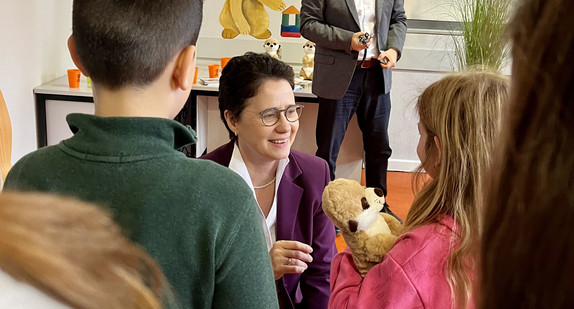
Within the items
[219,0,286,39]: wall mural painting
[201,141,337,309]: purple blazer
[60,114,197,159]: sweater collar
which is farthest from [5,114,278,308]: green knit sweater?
[219,0,286,39]: wall mural painting

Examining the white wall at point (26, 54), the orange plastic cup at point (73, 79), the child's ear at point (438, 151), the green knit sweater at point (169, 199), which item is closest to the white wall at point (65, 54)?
the white wall at point (26, 54)

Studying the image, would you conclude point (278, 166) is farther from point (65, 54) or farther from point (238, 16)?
point (65, 54)

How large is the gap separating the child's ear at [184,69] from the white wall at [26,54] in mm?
2443

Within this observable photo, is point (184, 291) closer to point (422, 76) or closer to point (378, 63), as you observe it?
point (378, 63)

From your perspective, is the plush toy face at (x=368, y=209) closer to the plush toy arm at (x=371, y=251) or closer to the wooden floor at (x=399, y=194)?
the plush toy arm at (x=371, y=251)

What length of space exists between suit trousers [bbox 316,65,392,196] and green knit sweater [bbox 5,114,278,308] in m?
2.57

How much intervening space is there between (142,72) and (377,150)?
9.11 ft

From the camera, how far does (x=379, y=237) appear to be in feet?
4.33

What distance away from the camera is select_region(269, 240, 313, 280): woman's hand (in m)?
1.42

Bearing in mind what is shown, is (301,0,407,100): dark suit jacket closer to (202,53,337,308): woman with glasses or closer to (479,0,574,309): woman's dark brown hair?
(202,53,337,308): woman with glasses

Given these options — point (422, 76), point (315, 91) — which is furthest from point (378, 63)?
point (422, 76)

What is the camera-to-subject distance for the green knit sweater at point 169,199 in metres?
0.76

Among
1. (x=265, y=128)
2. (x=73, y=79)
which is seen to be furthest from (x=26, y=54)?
(x=265, y=128)

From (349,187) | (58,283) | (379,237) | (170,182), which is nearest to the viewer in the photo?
(58,283)
